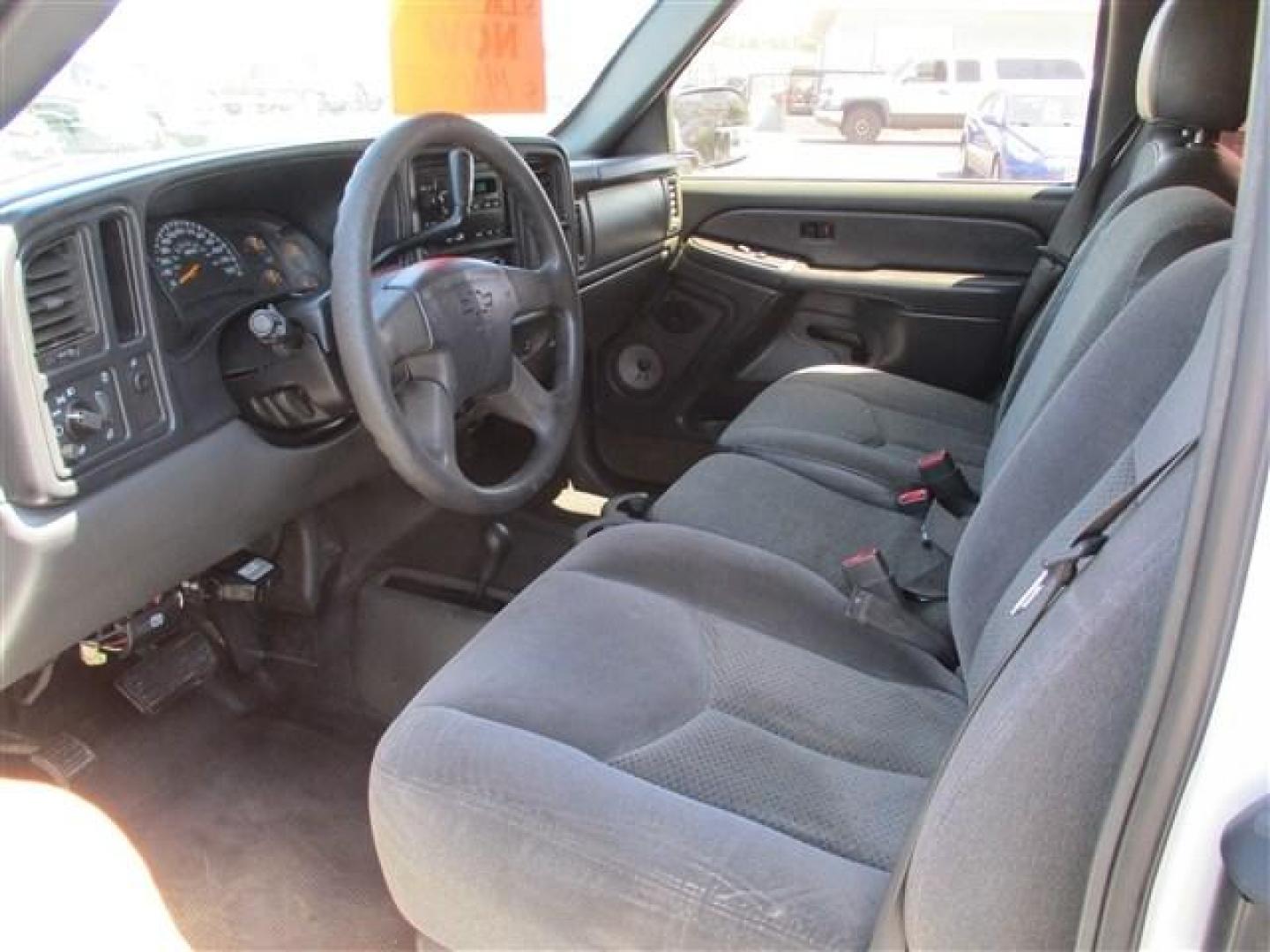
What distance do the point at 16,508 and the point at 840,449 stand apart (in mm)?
1249

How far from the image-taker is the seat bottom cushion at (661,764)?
3.09 feet

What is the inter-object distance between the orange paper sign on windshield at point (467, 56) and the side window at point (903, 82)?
127cm

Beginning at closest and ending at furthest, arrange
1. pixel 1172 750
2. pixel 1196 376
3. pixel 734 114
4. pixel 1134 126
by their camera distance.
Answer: pixel 1172 750 → pixel 1196 376 → pixel 1134 126 → pixel 734 114

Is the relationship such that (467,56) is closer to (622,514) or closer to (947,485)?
(622,514)

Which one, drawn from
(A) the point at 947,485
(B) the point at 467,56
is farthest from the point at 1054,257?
(B) the point at 467,56

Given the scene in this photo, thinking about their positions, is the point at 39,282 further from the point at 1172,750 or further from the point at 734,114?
the point at 734,114

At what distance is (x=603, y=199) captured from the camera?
2434 millimetres

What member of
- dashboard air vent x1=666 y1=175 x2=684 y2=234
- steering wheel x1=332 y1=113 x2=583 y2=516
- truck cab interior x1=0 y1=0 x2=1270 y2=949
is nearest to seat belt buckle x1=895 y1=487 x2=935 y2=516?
truck cab interior x1=0 y1=0 x2=1270 y2=949

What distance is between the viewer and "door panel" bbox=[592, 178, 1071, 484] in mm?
2551

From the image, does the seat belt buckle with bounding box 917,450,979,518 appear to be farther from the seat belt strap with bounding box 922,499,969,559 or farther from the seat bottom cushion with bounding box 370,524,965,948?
the seat bottom cushion with bounding box 370,524,965,948

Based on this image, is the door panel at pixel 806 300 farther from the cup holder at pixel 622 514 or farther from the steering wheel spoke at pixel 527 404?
the steering wheel spoke at pixel 527 404

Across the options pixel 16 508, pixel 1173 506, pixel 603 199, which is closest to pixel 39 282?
pixel 16 508

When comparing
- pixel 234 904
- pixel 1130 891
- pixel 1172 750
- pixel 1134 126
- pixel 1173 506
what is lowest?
pixel 234 904

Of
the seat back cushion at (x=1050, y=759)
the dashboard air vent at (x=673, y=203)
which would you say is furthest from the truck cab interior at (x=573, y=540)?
the dashboard air vent at (x=673, y=203)
